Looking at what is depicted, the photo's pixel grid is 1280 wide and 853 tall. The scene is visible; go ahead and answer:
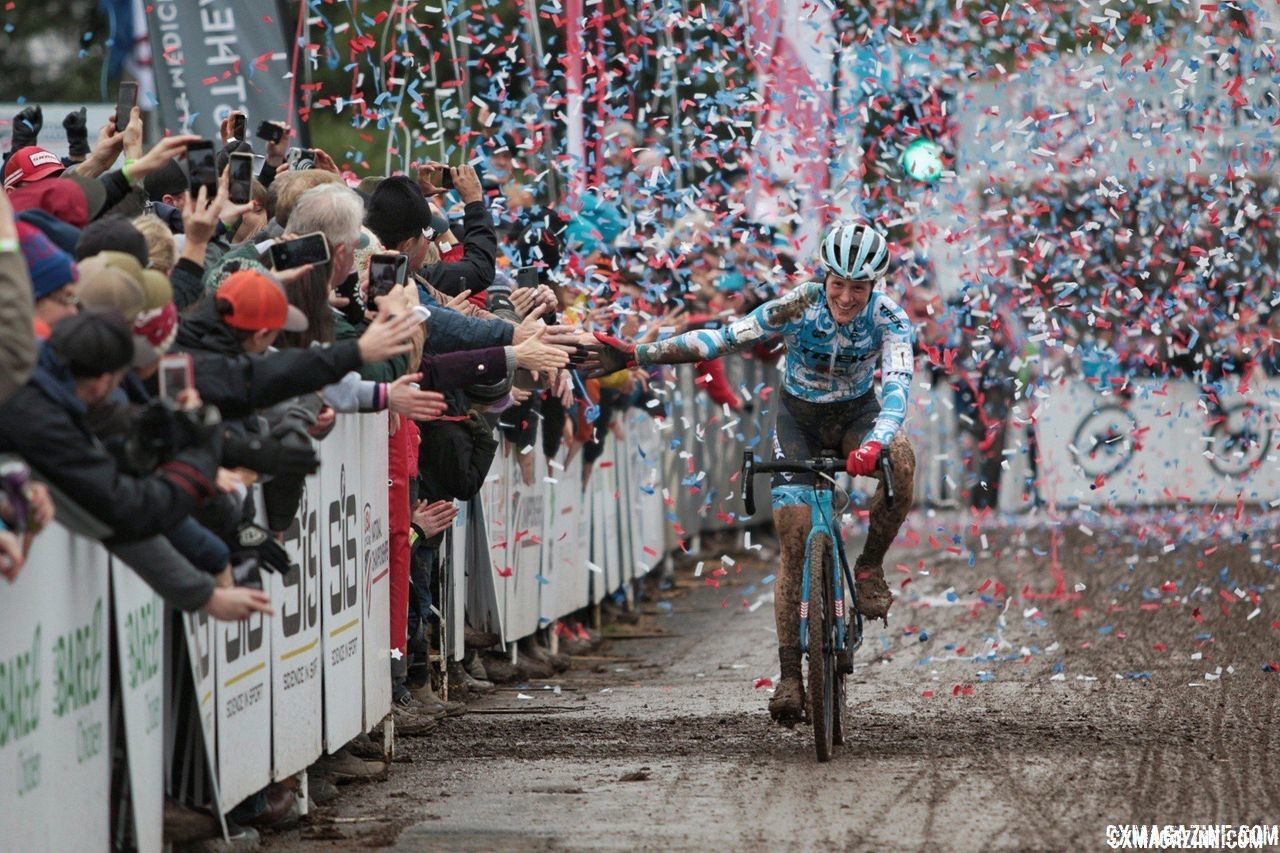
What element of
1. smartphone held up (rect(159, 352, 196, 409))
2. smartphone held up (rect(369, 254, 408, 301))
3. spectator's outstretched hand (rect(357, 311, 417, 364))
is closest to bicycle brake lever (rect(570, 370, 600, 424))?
smartphone held up (rect(369, 254, 408, 301))

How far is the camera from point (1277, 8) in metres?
16.8

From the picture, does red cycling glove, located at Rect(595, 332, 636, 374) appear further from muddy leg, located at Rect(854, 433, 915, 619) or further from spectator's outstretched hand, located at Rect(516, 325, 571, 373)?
muddy leg, located at Rect(854, 433, 915, 619)

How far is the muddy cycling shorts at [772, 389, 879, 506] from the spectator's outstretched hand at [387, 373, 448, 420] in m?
2.44

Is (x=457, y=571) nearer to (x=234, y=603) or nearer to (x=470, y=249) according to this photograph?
(x=470, y=249)

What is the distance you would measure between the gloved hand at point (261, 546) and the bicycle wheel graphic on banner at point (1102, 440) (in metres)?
20.1

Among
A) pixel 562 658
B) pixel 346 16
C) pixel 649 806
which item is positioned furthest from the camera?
pixel 346 16

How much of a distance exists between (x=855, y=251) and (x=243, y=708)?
12.5 ft

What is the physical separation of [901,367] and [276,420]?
3455mm

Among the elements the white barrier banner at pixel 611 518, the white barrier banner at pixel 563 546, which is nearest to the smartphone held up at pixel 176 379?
the white barrier banner at pixel 563 546

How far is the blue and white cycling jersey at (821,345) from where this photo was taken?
389 inches

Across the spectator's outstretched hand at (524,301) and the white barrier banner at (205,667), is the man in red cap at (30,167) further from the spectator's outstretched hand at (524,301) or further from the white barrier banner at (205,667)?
the white barrier banner at (205,667)

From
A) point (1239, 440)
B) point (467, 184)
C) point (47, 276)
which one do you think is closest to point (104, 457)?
point (47, 276)

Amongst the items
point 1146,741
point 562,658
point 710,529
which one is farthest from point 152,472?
point 710,529

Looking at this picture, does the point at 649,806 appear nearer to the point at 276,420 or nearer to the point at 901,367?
the point at 276,420
